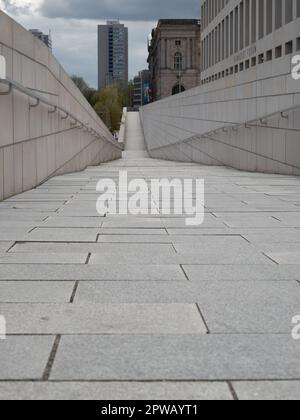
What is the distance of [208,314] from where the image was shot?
13.4 ft

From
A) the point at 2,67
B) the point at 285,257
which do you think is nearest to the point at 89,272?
the point at 285,257

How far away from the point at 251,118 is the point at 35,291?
16.3 m

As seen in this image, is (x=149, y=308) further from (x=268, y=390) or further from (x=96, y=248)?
(x=96, y=248)

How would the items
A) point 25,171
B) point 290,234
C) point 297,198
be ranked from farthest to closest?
1. point 25,171
2. point 297,198
3. point 290,234

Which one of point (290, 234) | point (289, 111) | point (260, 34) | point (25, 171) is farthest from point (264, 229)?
point (260, 34)

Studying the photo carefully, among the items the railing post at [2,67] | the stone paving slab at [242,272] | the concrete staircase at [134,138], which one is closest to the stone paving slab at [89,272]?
the stone paving slab at [242,272]

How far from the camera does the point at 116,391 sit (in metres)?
2.88

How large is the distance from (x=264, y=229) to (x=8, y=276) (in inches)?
132

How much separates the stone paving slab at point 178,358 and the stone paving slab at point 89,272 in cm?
140

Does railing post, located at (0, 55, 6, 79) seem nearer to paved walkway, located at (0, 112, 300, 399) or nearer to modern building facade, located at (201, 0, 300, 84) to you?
paved walkway, located at (0, 112, 300, 399)

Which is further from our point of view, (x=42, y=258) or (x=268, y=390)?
(x=42, y=258)

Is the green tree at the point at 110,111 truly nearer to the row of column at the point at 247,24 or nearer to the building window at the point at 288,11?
the row of column at the point at 247,24

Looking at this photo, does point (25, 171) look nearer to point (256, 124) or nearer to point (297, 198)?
point (297, 198)

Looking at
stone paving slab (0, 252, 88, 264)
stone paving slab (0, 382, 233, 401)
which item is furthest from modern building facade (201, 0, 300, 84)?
stone paving slab (0, 382, 233, 401)
